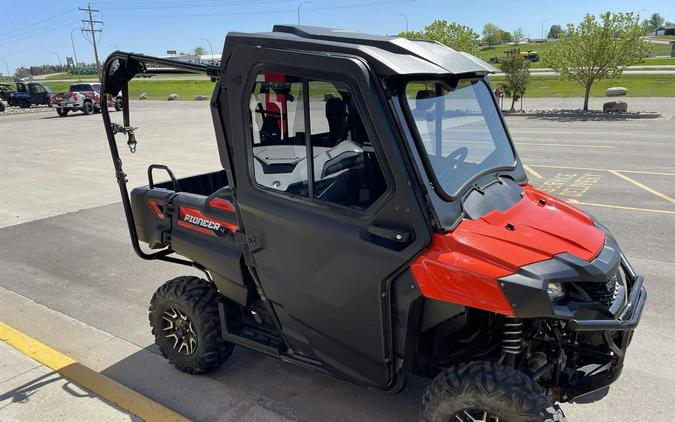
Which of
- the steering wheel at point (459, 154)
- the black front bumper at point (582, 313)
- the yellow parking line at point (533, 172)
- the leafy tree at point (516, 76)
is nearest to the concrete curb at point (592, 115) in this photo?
the leafy tree at point (516, 76)

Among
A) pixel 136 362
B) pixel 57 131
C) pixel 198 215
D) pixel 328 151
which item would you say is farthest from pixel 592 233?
pixel 57 131

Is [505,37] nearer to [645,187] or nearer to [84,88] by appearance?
[84,88]

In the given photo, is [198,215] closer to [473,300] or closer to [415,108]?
[415,108]

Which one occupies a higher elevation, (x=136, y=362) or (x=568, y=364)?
(x=568, y=364)

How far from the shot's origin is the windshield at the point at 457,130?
275 cm

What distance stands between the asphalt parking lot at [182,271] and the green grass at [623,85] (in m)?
16.8

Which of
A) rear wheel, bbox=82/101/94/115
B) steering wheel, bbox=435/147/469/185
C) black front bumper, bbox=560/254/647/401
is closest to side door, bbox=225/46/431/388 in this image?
steering wheel, bbox=435/147/469/185

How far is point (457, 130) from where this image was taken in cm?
317

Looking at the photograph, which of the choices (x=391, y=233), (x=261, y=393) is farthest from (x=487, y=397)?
(x=261, y=393)

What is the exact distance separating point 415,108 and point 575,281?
116cm

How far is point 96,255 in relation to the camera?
678cm

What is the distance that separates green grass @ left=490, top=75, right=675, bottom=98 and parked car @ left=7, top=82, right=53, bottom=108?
3203 cm

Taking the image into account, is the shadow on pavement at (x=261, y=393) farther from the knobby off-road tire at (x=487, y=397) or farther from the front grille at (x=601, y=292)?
the front grille at (x=601, y=292)

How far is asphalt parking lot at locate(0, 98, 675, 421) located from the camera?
11.7 feet
